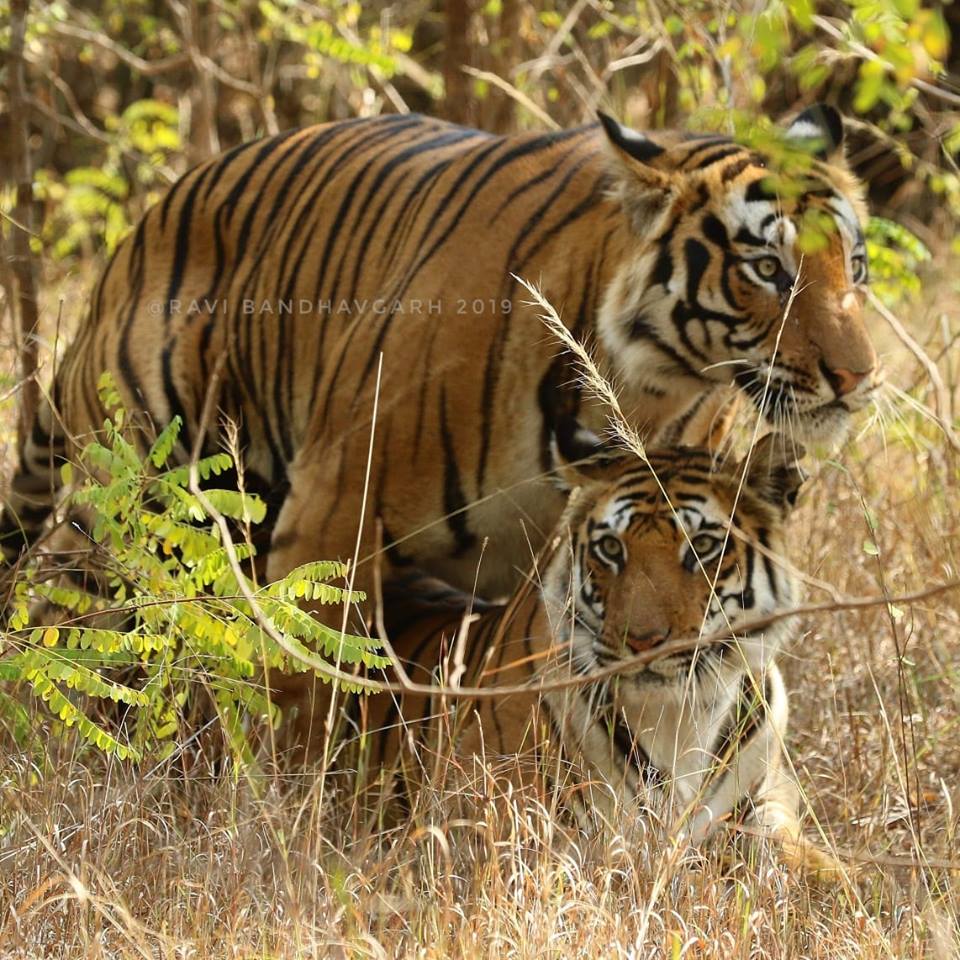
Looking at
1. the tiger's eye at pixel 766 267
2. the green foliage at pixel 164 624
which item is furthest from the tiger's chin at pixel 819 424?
the green foliage at pixel 164 624

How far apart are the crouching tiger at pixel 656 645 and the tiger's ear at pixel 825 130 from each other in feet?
2.59

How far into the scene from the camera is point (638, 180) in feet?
11.0

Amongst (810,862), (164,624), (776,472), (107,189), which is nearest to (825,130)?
(776,472)


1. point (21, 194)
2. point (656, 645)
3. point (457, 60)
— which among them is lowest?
point (656, 645)

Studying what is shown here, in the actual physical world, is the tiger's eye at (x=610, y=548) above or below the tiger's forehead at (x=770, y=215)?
below

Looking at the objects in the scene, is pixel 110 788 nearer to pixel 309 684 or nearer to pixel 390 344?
pixel 309 684

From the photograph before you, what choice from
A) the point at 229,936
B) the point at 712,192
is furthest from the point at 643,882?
the point at 712,192

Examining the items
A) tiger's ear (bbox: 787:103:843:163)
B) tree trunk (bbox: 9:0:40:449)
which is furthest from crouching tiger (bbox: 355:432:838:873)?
tree trunk (bbox: 9:0:40:449)

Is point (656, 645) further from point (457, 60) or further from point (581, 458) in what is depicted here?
point (457, 60)

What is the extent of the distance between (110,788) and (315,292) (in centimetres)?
154

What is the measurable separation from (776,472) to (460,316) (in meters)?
0.82

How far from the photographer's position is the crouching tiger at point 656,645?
3062 mm

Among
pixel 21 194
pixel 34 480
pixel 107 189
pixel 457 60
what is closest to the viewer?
pixel 34 480

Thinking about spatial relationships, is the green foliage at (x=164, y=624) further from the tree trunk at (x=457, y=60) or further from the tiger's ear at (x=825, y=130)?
the tree trunk at (x=457, y=60)
